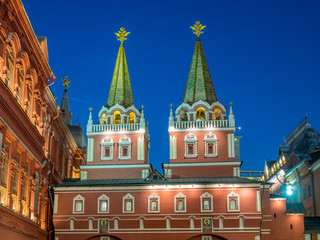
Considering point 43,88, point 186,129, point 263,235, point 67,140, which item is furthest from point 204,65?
point 43,88

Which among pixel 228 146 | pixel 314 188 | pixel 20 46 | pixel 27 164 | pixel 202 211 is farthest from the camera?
pixel 314 188

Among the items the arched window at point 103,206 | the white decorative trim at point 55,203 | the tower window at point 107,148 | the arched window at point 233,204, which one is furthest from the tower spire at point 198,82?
the white decorative trim at point 55,203

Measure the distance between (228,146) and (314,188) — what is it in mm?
10714

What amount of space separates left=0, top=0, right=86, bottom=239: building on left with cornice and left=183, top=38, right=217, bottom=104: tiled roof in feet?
55.6

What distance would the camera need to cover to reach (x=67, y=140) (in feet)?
175

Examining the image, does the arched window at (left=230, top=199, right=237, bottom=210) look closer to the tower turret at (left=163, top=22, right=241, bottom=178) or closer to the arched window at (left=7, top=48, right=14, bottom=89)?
the tower turret at (left=163, top=22, right=241, bottom=178)

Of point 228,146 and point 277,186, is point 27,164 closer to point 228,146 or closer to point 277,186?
point 228,146

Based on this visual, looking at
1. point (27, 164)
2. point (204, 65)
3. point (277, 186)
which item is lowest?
point (27, 164)

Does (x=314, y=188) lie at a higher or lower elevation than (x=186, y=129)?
lower

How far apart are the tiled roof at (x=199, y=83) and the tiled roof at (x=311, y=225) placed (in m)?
14.7

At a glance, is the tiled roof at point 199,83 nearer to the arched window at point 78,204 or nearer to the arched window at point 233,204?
the arched window at point 233,204

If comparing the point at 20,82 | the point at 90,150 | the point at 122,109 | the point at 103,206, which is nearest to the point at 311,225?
the point at 103,206

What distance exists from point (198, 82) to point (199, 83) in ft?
0.64

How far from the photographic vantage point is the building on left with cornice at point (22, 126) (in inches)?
976
